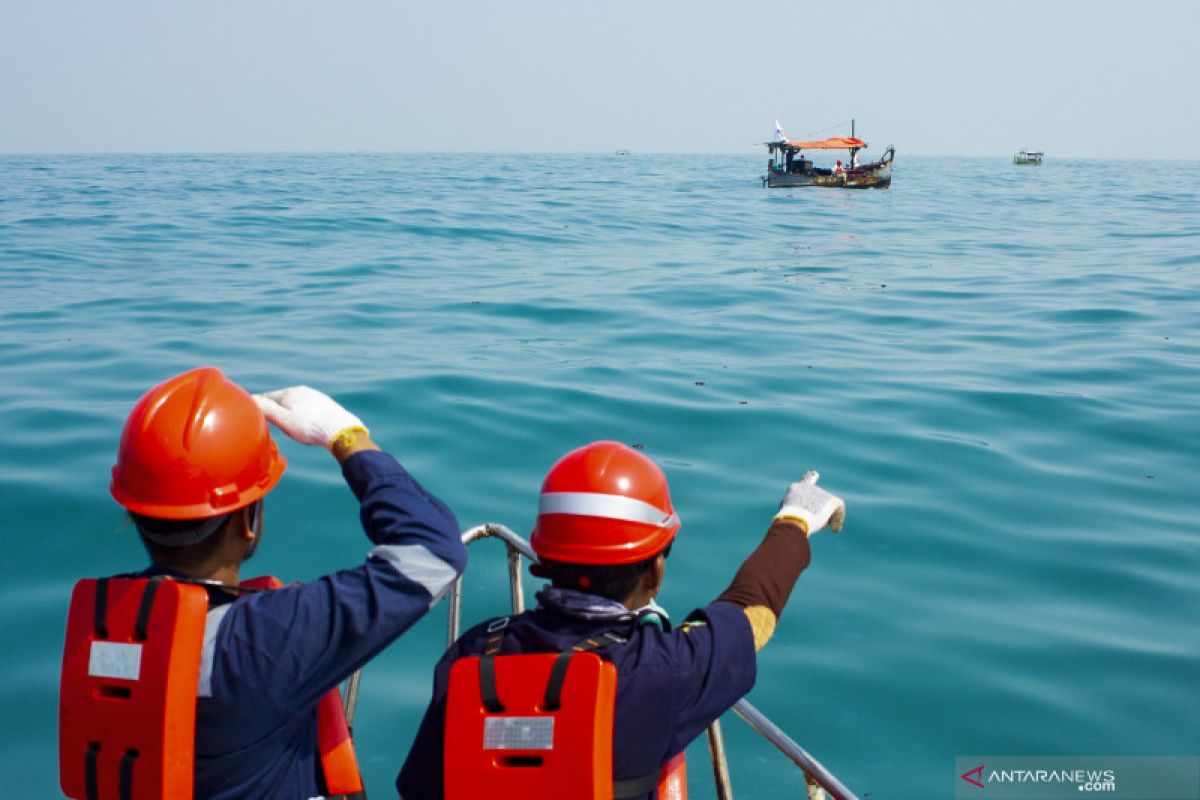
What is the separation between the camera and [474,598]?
580 centimetres

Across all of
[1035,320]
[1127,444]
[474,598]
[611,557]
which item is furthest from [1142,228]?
[611,557]

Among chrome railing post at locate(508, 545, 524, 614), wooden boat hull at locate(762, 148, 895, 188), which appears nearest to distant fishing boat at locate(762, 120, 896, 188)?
wooden boat hull at locate(762, 148, 895, 188)

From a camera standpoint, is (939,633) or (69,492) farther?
(69,492)

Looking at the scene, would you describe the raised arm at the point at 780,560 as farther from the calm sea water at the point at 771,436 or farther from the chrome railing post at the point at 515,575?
the calm sea water at the point at 771,436

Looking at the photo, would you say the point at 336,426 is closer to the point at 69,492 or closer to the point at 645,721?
the point at 645,721

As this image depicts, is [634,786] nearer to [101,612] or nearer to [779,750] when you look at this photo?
[779,750]

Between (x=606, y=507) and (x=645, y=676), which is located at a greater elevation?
(x=606, y=507)

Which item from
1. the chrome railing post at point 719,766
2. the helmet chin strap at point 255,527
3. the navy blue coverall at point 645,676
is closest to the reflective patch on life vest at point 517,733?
the navy blue coverall at point 645,676

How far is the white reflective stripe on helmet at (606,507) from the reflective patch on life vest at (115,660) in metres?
1.01

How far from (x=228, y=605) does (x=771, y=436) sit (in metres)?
6.63

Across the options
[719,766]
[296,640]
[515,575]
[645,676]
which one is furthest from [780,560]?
[515,575]

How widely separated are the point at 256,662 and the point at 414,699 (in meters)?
2.89

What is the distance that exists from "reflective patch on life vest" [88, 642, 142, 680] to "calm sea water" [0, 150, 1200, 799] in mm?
2436

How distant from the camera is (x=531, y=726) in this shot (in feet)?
7.39
